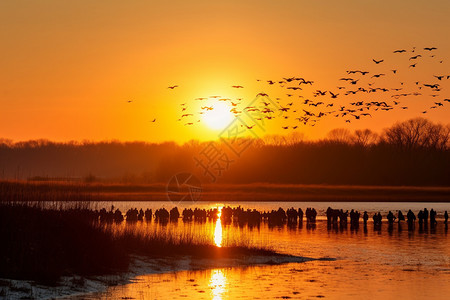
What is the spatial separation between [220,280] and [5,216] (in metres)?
8.86

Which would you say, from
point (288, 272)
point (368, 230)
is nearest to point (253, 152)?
point (368, 230)

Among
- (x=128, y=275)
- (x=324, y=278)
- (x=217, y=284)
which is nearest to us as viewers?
(x=217, y=284)

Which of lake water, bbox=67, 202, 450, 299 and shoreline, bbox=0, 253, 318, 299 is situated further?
lake water, bbox=67, 202, 450, 299

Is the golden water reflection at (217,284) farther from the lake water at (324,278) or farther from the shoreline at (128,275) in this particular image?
the shoreline at (128,275)

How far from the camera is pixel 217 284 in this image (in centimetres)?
2777

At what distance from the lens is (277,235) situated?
5394 cm

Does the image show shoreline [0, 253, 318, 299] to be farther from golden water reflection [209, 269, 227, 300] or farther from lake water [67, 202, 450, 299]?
golden water reflection [209, 269, 227, 300]

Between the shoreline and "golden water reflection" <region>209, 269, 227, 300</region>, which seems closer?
the shoreline

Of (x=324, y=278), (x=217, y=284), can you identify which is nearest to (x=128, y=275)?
(x=217, y=284)

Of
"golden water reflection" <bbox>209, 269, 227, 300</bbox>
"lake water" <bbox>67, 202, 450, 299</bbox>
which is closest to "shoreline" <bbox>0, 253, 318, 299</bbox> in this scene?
"lake water" <bbox>67, 202, 450, 299</bbox>

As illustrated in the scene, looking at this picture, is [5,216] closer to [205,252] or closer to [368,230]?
[205,252]

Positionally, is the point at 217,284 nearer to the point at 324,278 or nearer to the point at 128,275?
the point at 128,275

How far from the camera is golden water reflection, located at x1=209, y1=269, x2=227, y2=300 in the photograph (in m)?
25.5

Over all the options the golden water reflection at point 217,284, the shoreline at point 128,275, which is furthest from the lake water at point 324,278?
the shoreline at point 128,275
